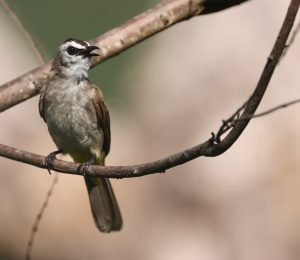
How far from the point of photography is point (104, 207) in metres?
6.77

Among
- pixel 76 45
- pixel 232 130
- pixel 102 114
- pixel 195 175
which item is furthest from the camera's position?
pixel 195 175

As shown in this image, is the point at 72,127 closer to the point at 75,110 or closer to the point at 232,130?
the point at 75,110

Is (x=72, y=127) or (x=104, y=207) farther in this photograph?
(x=104, y=207)

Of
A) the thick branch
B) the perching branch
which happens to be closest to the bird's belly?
the thick branch

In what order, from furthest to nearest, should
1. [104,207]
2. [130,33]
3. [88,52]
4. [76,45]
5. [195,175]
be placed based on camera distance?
[195,175] < [104,207] < [76,45] < [88,52] < [130,33]

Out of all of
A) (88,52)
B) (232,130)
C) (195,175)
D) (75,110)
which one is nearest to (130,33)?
(88,52)

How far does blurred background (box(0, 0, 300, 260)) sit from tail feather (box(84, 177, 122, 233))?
3590 mm

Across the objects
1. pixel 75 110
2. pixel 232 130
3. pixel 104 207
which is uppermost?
pixel 75 110

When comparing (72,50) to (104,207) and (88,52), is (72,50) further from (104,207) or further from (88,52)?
(104,207)

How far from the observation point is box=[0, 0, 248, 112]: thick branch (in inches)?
209

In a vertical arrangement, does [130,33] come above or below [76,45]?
below

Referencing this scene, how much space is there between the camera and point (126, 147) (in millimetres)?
11945

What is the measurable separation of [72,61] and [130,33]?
121cm

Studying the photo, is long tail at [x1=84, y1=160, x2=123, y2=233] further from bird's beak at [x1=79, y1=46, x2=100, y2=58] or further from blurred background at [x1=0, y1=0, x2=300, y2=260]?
blurred background at [x1=0, y1=0, x2=300, y2=260]
